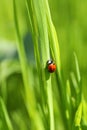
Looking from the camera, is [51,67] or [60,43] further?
[60,43]

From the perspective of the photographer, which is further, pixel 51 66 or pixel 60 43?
pixel 60 43

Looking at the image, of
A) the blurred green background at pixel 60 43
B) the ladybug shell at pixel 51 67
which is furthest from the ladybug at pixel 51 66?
the blurred green background at pixel 60 43

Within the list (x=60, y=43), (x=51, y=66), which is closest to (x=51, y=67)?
(x=51, y=66)

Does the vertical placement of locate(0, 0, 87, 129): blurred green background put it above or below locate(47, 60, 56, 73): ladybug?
below

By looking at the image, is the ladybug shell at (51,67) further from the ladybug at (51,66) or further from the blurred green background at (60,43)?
the blurred green background at (60,43)

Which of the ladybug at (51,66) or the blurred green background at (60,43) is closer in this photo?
the ladybug at (51,66)

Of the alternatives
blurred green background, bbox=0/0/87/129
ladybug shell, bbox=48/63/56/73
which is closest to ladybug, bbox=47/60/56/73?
ladybug shell, bbox=48/63/56/73

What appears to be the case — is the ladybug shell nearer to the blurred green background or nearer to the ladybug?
the ladybug

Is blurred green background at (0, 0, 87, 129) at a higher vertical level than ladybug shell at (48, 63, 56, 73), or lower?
lower

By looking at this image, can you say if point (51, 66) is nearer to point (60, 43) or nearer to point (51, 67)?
point (51, 67)

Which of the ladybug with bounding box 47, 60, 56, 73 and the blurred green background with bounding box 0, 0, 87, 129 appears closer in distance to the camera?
the ladybug with bounding box 47, 60, 56, 73
